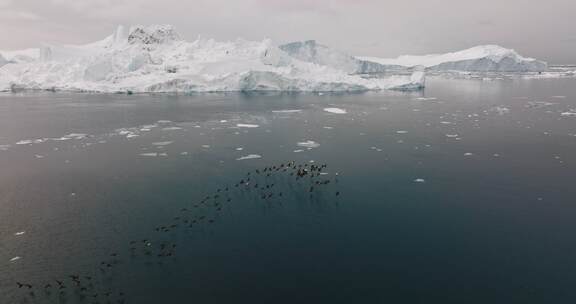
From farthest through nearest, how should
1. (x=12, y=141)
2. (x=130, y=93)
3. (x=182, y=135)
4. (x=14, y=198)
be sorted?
1. (x=130, y=93)
2. (x=182, y=135)
3. (x=12, y=141)
4. (x=14, y=198)

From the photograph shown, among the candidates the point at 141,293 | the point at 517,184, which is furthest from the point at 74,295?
the point at 517,184

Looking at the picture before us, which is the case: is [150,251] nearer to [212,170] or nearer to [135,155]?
[212,170]

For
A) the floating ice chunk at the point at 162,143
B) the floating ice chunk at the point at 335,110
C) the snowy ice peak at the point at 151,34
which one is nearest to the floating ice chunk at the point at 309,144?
the floating ice chunk at the point at 162,143

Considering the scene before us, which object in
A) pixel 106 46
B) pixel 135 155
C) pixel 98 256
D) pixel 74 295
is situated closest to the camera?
pixel 74 295

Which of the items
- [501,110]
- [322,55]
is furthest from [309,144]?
[322,55]

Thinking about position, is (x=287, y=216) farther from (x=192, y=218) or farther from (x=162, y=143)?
(x=162, y=143)

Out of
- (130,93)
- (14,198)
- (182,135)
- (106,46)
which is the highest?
(106,46)
